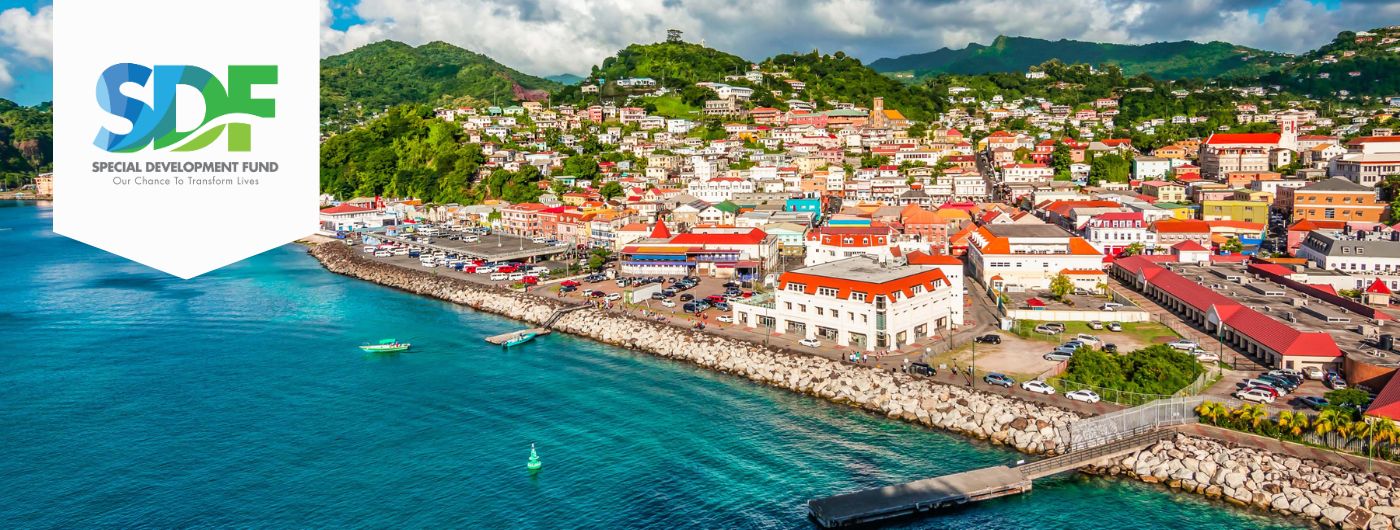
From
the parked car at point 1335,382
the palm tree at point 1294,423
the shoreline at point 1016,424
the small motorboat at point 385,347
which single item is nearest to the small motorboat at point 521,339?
the shoreline at point 1016,424

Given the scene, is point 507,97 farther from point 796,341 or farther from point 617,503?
point 617,503

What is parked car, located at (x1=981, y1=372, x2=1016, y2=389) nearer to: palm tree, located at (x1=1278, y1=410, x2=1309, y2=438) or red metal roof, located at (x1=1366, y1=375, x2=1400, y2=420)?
palm tree, located at (x1=1278, y1=410, x2=1309, y2=438)

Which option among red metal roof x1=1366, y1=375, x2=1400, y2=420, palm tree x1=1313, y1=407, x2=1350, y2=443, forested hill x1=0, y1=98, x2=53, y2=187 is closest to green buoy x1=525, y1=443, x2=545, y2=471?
palm tree x1=1313, y1=407, x2=1350, y2=443

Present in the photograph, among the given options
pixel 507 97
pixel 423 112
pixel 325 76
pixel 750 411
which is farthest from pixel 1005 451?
pixel 325 76

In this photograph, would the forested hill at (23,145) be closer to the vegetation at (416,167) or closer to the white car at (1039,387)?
the vegetation at (416,167)

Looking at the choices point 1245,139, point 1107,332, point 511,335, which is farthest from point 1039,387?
point 1245,139

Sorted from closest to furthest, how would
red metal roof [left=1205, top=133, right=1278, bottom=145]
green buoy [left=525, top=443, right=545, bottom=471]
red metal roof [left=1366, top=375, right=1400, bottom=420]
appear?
red metal roof [left=1366, top=375, right=1400, bottom=420] → green buoy [left=525, top=443, right=545, bottom=471] → red metal roof [left=1205, top=133, right=1278, bottom=145]
